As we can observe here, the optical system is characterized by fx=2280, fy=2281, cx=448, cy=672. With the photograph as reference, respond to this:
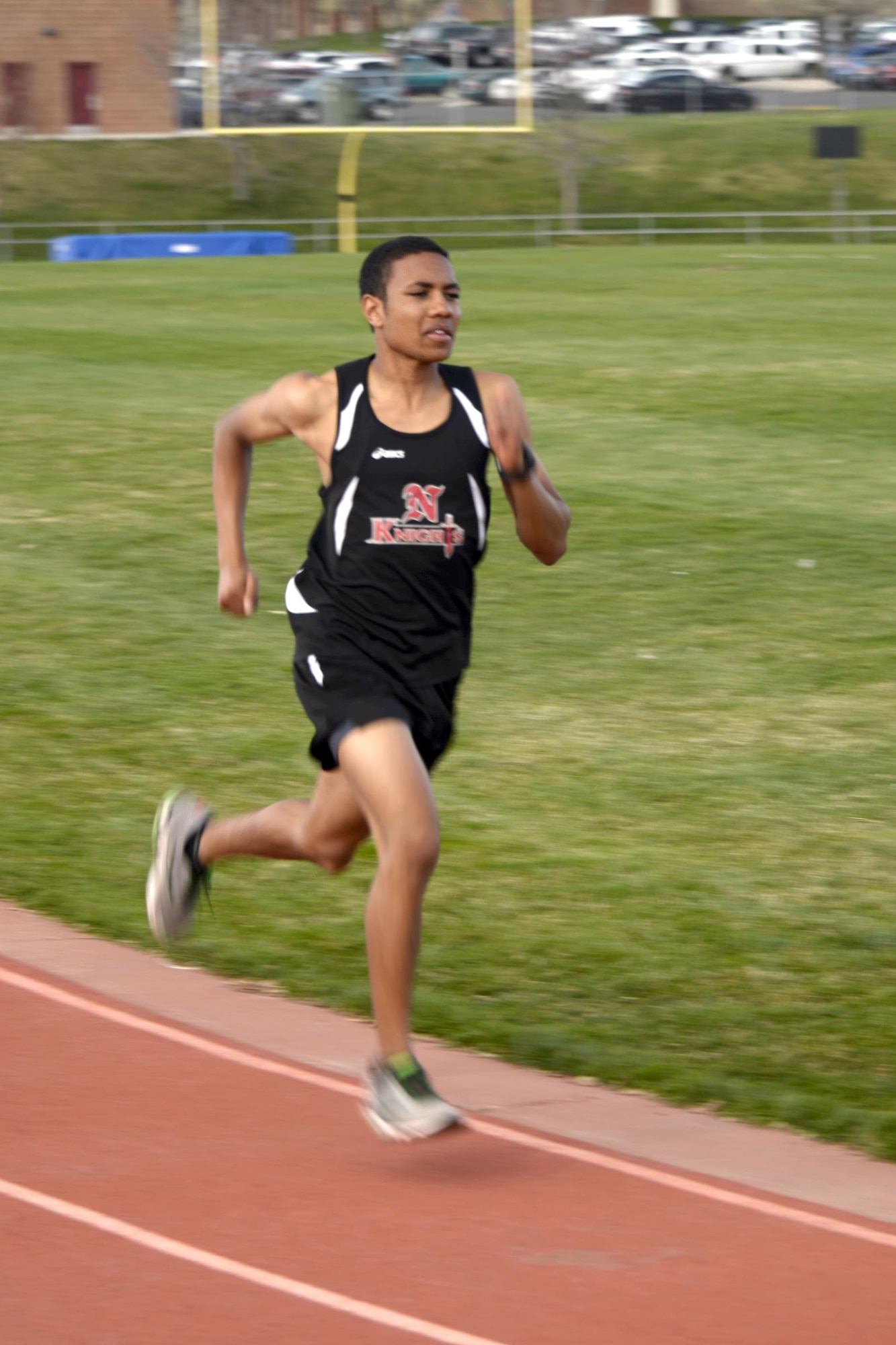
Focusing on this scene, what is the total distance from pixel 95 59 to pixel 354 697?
36352 mm

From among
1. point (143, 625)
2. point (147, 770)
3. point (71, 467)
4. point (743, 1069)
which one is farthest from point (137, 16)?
point (743, 1069)

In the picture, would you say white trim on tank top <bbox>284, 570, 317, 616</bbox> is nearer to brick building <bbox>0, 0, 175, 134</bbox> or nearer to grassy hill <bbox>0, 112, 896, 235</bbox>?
brick building <bbox>0, 0, 175, 134</bbox>

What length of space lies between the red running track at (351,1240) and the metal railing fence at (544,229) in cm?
3678

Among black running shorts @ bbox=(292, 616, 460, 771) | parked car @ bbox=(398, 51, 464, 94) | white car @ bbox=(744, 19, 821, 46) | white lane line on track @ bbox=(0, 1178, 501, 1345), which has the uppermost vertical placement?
white car @ bbox=(744, 19, 821, 46)

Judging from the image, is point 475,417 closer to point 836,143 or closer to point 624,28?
point 836,143

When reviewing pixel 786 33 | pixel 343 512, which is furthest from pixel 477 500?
pixel 786 33

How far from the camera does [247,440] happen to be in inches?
212

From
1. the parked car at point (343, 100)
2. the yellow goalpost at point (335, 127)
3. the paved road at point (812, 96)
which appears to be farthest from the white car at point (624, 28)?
the parked car at point (343, 100)

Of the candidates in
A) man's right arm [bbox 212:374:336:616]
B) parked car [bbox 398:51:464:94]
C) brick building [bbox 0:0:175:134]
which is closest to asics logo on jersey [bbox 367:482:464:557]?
man's right arm [bbox 212:374:336:616]

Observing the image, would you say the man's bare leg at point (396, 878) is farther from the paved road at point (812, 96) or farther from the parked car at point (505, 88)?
the paved road at point (812, 96)

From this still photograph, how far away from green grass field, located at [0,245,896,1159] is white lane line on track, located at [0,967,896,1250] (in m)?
0.46

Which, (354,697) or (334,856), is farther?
(334,856)

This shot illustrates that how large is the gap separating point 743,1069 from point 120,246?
36102mm

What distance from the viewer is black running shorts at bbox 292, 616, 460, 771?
5.00 m
